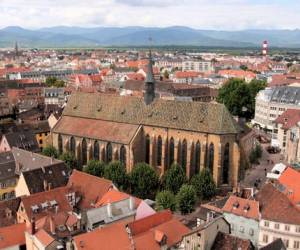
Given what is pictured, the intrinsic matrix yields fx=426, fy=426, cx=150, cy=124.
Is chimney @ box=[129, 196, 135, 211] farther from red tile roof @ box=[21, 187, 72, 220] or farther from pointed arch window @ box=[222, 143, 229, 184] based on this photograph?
pointed arch window @ box=[222, 143, 229, 184]

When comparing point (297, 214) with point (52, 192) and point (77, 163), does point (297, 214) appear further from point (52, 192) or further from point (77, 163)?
point (77, 163)

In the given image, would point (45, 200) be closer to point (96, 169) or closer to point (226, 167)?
point (96, 169)

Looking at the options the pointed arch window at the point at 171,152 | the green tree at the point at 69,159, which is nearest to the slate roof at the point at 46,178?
the green tree at the point at 69,159

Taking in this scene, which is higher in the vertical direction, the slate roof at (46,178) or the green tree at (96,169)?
the slate roof at (46,178)

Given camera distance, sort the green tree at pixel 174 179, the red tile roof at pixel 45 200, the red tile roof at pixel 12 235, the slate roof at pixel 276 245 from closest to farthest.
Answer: the slate roof at pixel 276 245
the red tile roof at pixel 12 235
the red tile roof at pixel 45 200
the green tree at pixel 174 179

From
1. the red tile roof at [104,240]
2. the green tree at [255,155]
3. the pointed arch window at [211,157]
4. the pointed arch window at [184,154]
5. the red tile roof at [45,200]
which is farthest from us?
the green tree at [255,155]

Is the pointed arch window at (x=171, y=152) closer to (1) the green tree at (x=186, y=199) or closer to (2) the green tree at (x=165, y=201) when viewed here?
(1) the green tree at (x=186, y=199)
